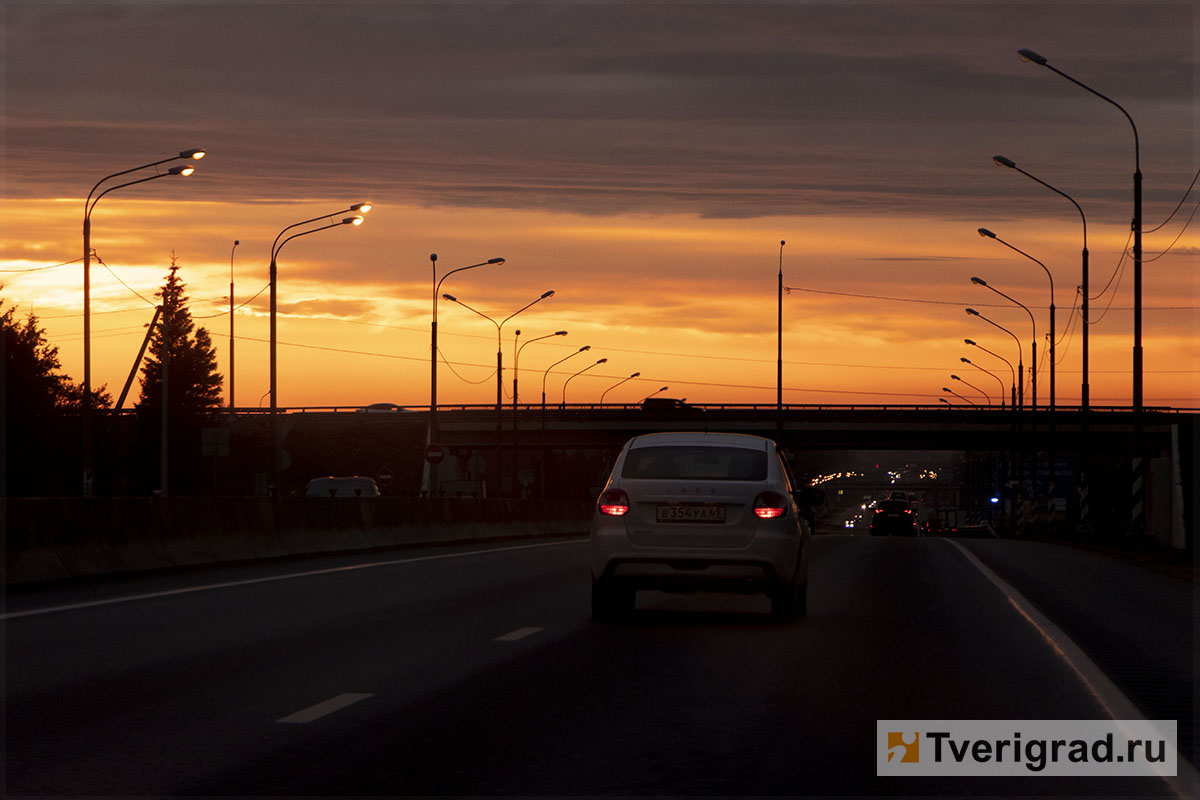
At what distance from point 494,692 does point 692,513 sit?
4938 mm

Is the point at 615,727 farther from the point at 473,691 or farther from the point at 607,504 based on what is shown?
the point at 607,504

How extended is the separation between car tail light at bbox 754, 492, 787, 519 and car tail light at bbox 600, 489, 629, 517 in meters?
1.14

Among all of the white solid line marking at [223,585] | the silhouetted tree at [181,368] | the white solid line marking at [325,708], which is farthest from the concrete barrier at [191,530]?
the silhouetted tree at [181,368]

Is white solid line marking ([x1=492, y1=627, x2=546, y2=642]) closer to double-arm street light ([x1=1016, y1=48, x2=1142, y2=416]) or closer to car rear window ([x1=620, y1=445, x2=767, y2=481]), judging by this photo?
car rear window ([x1=620, y1=445, x2=767, y2=481])

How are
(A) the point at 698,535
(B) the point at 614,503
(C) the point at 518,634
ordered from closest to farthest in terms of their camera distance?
1. (C) the point at 518,634
2. (A) the point at 698,535
3. (B) the point at 614,503

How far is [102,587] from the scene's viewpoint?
57.7 feet

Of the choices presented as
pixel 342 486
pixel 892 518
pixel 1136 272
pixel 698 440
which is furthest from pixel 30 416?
pixel 698 440

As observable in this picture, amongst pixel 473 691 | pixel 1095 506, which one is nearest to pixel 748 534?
pixel 473 691

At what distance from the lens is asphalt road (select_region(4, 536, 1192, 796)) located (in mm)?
6992

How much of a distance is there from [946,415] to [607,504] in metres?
92.0

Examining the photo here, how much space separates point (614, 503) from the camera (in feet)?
47.4

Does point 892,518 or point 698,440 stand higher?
point 698,440

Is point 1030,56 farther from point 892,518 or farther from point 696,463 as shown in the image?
point 892,518

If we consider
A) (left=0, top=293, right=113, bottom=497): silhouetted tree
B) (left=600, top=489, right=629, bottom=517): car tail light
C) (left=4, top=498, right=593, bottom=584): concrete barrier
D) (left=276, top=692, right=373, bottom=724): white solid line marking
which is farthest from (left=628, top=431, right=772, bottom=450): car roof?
(left=0, top=293, right=113, bottom=497): silhouetted tree
